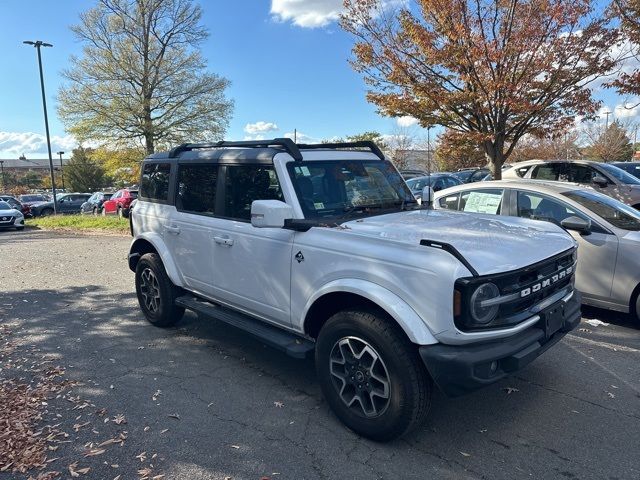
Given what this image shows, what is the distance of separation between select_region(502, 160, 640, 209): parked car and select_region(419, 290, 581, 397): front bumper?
768cm

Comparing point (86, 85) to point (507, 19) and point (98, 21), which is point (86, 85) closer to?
point (98, 21)

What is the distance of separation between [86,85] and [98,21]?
3.03 metres

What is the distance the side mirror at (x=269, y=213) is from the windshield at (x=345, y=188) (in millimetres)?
339

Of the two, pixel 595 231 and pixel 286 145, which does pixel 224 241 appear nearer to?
pixel 286 145

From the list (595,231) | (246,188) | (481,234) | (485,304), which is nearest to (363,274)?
(485,304)

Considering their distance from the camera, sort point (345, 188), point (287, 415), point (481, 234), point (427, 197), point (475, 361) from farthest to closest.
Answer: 1. point (427, 197)
2. point (345, 188)
3. point (287, 415)
4. point (481, 234)
5. point (475, 361)

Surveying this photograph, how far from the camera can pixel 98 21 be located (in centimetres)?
2158

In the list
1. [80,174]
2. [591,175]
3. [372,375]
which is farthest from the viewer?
[80,174]

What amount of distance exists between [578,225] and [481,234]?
2.52 meters

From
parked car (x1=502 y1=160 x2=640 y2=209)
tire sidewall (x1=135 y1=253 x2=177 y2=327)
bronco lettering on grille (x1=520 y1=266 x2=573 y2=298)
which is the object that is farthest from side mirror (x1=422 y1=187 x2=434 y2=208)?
parked car (x1=502 y1=160 x2=640 y2=209)

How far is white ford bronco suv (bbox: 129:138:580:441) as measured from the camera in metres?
2.72

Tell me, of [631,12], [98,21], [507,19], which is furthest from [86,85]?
[631,12]

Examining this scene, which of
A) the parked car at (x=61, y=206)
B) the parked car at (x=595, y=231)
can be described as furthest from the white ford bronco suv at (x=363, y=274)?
the parked car at (x=61, y=206)

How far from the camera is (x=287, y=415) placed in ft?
11.3
